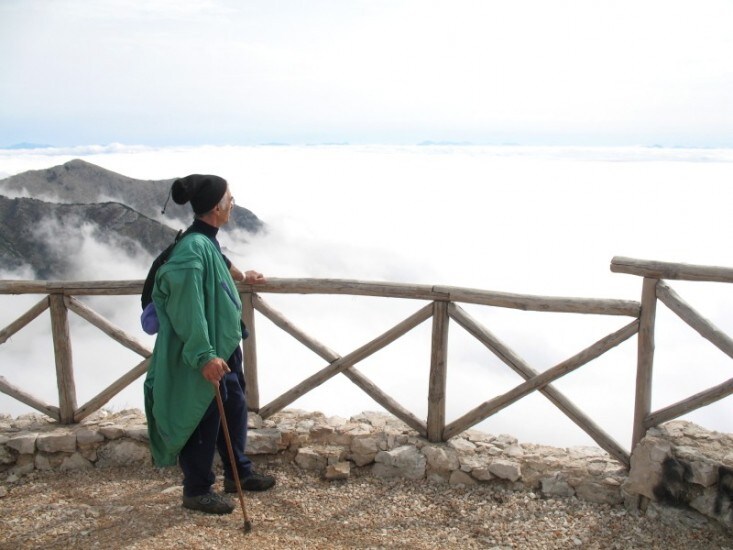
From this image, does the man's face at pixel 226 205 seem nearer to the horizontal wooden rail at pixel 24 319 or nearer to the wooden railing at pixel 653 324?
the horizontal wooden rail at pixel 24 319

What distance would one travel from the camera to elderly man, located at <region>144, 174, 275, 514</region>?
3523 mm

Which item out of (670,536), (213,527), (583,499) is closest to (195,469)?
(213,527)

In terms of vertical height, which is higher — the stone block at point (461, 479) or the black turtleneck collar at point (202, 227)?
the black turtleneck collar at point (202, 227)

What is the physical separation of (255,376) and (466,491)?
195cm

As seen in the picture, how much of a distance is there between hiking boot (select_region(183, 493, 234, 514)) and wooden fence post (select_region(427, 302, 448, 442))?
5.35 ft

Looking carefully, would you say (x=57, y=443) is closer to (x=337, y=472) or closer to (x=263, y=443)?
(x=263, y=443)

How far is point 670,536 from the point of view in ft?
12.8

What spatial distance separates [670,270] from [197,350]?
298cm

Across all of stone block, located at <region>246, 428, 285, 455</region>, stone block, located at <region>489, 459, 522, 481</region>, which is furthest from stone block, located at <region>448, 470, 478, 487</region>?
stone block, located at <region>246, 428, 285, 455</region>

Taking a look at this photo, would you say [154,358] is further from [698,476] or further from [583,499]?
[698,476]

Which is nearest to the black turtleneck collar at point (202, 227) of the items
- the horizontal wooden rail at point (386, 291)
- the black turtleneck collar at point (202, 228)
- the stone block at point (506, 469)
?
the black turtleneck collar at point (202, 228)

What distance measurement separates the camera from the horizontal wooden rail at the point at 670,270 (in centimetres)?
390

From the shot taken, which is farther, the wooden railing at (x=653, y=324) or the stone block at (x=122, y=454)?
the stone block at (x=122, y=454)

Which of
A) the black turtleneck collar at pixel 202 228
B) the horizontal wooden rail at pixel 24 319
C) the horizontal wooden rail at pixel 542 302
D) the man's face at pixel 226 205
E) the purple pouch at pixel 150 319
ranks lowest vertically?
the horizontal wooden rail at pixel 24 319
